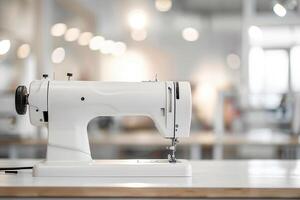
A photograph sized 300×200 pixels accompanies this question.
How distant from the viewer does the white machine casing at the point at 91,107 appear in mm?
1439

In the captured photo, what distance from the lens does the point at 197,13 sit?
4.83 meters

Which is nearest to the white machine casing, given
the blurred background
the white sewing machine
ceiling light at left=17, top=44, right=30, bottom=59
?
the white sewing machine

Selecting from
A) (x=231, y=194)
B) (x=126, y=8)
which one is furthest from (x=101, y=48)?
(x=231, y=194)

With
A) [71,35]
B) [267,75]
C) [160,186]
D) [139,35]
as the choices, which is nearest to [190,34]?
[139,35]

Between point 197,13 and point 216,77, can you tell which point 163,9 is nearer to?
point 197,13

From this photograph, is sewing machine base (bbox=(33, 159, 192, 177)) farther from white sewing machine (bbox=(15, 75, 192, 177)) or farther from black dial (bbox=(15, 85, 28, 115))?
black dial (bbox=(15, 85, 28, 115))

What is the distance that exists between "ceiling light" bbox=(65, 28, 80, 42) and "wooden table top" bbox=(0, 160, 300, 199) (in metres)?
3.42

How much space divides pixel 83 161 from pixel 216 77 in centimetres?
348

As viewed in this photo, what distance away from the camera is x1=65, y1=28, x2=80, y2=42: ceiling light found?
470 centimetres

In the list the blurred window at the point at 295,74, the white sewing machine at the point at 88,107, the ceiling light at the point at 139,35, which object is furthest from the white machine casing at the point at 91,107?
the blurred window at the point at 295,74

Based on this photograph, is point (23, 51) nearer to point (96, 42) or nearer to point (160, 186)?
point (96, 42)

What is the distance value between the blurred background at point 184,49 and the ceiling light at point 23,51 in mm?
10

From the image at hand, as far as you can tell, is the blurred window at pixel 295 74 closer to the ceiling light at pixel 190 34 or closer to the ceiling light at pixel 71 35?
the ceiling light at pixel 190 34

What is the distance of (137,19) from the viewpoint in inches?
193
